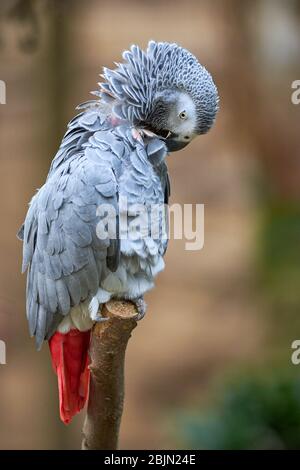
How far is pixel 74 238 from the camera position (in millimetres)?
1340

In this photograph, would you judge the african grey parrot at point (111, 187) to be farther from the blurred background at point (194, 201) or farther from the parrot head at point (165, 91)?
the blurred background at point (194, 201)

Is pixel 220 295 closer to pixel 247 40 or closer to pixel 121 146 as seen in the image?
pixel 247 40

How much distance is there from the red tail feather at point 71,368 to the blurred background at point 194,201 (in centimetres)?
50

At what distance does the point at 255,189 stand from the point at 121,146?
1.33 meters

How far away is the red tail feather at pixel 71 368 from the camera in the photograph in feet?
4.76

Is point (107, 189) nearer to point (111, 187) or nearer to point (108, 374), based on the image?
point (111, 187)

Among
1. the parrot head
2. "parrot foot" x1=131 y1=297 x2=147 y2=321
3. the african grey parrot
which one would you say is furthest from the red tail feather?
the parrot head

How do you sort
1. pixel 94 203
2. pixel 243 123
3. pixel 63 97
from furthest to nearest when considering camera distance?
pixel 243 123
pixel 63 97
pixel 94 203

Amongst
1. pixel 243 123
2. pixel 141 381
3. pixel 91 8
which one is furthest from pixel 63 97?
pixel 141 381

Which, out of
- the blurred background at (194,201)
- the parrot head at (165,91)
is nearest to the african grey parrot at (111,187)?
the parrot head at (165,91)

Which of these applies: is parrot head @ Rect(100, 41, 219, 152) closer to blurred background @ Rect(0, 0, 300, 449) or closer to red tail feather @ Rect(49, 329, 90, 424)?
red tail feather @ Rect(49, 329, 90, 424)

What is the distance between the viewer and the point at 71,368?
1474 millimetres

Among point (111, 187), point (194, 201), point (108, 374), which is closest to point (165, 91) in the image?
point (111, 187)

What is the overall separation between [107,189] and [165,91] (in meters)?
0.21
